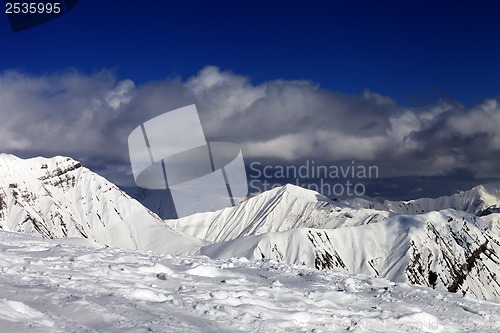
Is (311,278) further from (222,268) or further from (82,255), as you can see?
(82,255)

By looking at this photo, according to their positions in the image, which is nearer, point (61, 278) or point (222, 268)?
point (61, 278)

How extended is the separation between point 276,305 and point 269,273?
7.09 meters

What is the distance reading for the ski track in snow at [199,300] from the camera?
40.4ft

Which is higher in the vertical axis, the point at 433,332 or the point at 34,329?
the point at 34,329

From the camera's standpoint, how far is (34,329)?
10.6 metres

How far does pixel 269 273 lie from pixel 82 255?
27.7ft

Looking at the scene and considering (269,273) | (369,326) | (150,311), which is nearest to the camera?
(150,311)

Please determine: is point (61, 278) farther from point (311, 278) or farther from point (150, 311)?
point (311, 278)

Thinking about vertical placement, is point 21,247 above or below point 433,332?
above

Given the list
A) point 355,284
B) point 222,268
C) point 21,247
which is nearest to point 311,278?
point 355,284

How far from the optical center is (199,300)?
50.8 feet

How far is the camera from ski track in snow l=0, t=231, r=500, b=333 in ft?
40.4

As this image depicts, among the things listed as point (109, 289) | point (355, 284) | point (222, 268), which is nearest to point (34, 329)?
point (109, 289)

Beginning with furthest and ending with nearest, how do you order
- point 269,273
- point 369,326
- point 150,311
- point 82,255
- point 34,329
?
point 269,273 < point 82,255 < point 369,326 < point 150,311 < point 34,329
